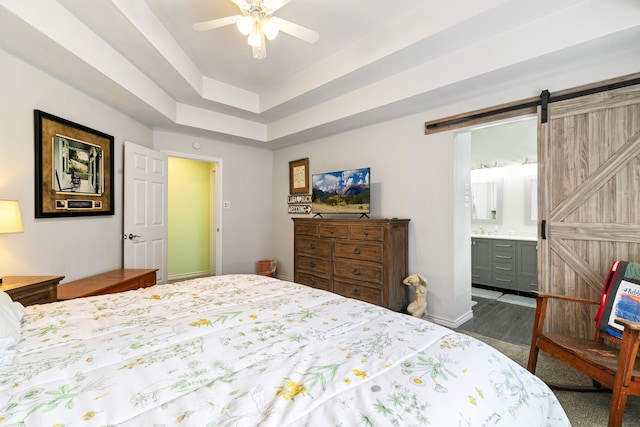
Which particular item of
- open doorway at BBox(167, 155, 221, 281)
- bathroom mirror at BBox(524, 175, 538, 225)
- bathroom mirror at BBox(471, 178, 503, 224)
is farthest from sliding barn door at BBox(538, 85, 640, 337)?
open doorway at BBox(167, 155, 221, 281)

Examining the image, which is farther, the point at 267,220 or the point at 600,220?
the point at 267,220

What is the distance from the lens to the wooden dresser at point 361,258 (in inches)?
124

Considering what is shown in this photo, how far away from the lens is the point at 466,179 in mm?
3352

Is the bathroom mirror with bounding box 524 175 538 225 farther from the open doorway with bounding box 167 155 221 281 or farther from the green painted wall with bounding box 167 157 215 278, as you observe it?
the green painted wall with bounding box 167 157 215 278

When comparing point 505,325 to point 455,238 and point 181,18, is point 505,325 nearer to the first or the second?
point 455,238

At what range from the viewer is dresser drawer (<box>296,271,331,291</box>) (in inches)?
145

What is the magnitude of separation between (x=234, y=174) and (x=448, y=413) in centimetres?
456

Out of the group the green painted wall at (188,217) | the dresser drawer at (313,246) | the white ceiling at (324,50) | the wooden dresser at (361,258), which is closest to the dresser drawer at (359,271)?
the wooden dresser at (361,258)

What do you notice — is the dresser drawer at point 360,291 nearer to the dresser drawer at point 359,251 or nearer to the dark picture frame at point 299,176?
the dresser drawer at point 359,251

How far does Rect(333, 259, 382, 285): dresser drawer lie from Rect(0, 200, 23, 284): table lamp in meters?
2.81

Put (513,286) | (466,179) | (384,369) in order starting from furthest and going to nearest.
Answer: (513,286) < (466,179) < (384,369)

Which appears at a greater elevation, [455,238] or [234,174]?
[234,174]

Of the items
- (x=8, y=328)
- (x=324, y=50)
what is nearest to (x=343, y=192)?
(x=324, y=50)

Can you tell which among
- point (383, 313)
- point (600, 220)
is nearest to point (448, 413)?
point (383, 313)
